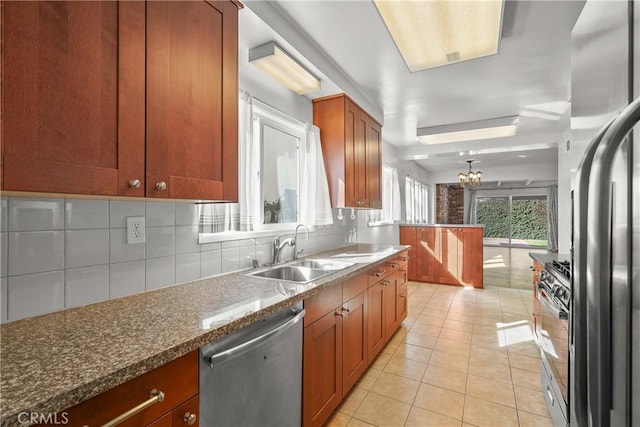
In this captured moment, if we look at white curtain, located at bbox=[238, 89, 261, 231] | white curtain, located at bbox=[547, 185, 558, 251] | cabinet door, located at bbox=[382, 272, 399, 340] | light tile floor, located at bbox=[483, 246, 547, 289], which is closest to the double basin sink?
white curtain, located at bbox=[238, 89, 261, 231]

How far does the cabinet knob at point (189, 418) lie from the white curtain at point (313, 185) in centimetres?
Result: 191

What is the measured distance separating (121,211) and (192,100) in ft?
1.94

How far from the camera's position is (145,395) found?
0.82 m

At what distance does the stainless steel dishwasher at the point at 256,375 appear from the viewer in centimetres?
103

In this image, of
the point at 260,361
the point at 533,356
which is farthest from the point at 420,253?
the point at 260,361

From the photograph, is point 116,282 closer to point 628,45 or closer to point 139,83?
point 139,83

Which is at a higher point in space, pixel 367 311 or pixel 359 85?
pixel 359 85

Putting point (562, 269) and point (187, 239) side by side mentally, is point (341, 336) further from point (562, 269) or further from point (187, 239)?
point (562, 269)

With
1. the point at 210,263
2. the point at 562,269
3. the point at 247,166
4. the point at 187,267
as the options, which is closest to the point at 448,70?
the point at 562,269

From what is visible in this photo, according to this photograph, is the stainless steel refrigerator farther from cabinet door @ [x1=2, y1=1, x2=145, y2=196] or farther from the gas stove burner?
cabinet door @ [x1=2, y1=1, x2=145, y2=196]

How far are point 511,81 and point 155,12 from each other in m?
3.04

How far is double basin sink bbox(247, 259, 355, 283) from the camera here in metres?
2.07

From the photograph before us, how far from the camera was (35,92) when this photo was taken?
0.85m

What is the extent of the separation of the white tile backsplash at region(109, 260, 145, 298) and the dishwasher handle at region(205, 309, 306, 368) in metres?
0.64
